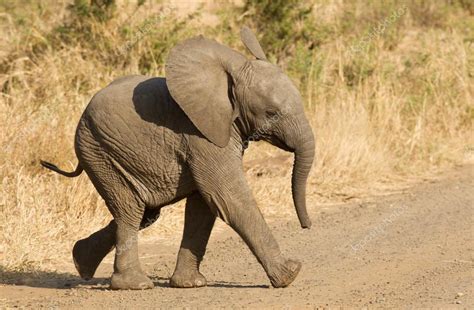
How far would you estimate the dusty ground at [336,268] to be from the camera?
22.6 feet

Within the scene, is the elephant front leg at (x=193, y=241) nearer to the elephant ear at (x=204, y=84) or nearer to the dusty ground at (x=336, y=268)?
the dusty ground at (x=336, y=268)

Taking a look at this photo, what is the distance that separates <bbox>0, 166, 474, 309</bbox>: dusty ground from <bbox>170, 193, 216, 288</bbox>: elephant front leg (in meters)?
0.11

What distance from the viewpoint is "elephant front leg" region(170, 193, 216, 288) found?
7.57 meters

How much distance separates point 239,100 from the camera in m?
7.10

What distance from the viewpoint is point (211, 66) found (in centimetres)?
712

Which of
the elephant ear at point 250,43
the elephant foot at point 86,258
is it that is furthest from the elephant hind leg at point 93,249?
the elephant ear at point 250,43

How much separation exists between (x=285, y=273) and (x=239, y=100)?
120cm

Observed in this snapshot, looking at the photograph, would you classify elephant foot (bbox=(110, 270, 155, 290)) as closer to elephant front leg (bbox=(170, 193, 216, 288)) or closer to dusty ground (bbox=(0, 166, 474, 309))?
dusty ground (bbox=(0, 166, 474, 309))

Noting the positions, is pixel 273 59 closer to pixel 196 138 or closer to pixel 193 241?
pixel 193 241

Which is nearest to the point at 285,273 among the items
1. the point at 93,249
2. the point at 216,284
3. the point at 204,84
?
the point at 216,284

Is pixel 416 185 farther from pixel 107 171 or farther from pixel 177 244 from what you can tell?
pixel 107 171

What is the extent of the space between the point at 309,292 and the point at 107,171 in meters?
1.62

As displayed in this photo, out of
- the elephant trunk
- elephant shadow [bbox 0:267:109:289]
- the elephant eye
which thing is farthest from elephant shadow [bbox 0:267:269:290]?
the elephant eye

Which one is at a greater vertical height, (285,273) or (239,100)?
(239,100)
